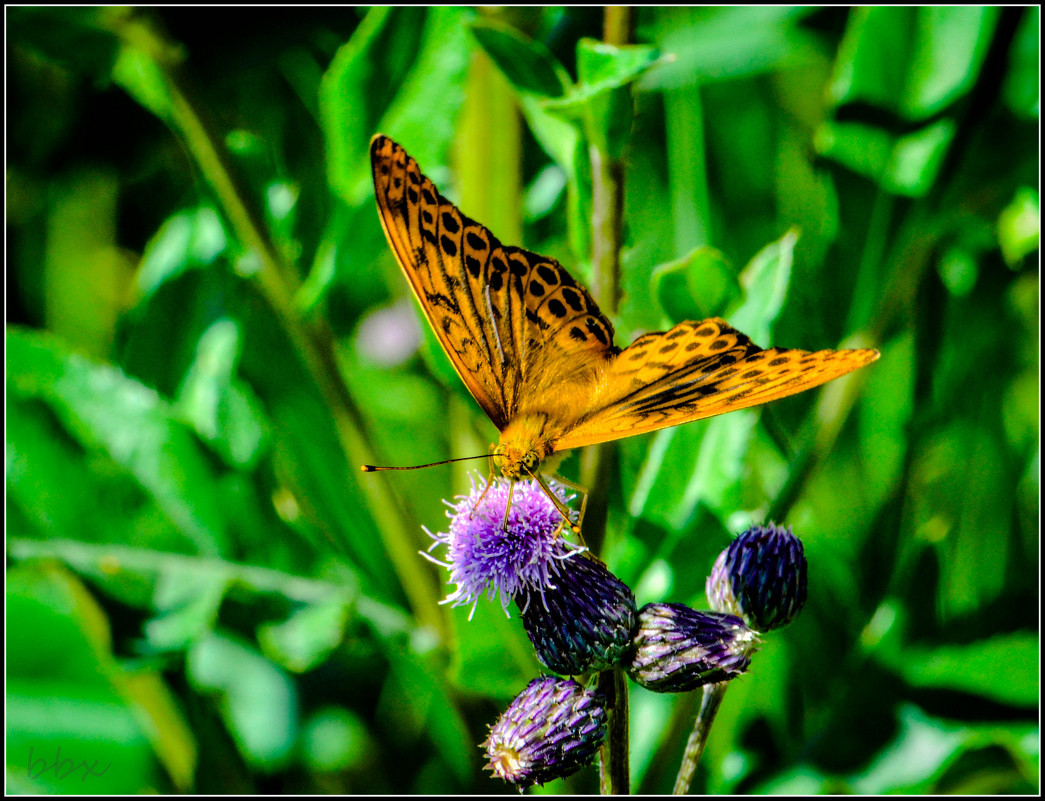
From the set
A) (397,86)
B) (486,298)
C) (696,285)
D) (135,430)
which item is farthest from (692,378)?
(135,430)

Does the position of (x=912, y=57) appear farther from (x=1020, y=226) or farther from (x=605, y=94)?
(x=605, y=94)

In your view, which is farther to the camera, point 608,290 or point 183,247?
point 183,247

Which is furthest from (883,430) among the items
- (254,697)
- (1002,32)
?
(254,697)

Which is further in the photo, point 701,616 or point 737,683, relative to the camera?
point 737,683

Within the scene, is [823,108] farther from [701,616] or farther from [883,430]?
[701,616]

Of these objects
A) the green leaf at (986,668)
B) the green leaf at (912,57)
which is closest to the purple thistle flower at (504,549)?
the green leaf at (986,668)
